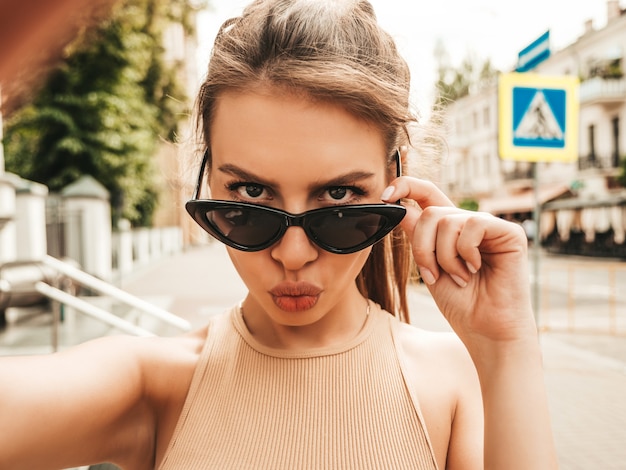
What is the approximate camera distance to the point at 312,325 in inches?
54.2

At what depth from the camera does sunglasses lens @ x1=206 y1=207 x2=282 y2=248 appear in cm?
119

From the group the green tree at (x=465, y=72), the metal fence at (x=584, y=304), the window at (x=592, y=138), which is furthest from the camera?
the green tree at (x=465, y=72)

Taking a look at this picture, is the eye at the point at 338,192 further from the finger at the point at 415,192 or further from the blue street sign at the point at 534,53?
the blue street sign at the point at 534,53

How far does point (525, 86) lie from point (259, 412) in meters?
4.39

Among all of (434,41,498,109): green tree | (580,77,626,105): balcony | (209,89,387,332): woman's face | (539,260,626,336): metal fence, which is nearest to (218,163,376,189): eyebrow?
(209,89,387,332): woman's face

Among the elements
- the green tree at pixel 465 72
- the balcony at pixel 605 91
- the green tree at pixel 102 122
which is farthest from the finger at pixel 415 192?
the green tree at pixel 465 72

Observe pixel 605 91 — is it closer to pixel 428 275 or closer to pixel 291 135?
pixel 428 275

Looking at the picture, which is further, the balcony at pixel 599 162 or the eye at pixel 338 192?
the balcony at pixel 599 162

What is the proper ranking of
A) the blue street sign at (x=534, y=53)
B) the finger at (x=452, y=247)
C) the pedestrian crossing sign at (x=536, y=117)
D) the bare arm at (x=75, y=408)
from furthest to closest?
the pedestrian crossing sign at (x=536, y=117) → the blue street sign at (x=534, y=53) → the finger at (x=452, y=247) → the bare arm at (x=75, y=408)

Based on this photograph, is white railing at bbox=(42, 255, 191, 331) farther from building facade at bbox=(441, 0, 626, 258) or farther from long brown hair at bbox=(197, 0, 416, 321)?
building facade at bbox=(441, 0, 626, 258)

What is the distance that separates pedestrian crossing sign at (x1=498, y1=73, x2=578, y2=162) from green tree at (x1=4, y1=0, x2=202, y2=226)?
28.4 feet

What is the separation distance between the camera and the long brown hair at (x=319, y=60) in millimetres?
1183

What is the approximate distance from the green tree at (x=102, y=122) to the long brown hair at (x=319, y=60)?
11.1 metres

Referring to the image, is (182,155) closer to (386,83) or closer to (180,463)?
(386,83)
